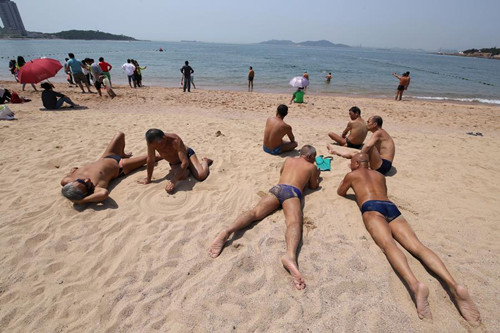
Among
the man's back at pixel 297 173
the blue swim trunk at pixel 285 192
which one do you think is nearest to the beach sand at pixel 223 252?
the blue swim trunk at pixel 285 192

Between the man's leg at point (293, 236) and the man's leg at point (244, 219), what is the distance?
0.68 feet

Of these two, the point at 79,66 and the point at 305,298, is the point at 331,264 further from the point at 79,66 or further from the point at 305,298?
the point at 79,66

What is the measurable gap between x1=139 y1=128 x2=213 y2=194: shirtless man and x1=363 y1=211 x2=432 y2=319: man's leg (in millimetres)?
2756

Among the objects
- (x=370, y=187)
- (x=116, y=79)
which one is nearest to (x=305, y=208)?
(x=370, y=187)

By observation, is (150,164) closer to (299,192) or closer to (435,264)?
(299,192)

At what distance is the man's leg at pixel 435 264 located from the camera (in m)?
2.28

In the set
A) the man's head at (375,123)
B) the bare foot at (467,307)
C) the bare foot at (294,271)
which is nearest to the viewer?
the bare foot at (467,307)

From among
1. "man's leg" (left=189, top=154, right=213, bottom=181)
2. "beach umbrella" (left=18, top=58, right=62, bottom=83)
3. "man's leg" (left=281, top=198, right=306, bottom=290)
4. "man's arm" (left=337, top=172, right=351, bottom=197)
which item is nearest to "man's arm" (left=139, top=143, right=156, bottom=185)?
"man's leg" (left=189, top=154, right=213, bottom=181)

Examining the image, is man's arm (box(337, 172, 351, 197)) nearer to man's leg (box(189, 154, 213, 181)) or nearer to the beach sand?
the beach sand

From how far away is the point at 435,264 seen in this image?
2.61 metres

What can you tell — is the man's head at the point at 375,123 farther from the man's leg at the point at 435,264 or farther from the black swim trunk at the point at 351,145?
the man's leg at the point at 435,264

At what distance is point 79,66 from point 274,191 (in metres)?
12.5

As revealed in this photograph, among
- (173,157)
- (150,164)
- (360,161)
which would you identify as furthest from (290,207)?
(150,164)

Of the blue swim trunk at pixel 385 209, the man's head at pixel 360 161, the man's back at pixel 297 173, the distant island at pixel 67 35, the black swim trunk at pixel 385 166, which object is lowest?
the black swim trunk at pixel 385 166
